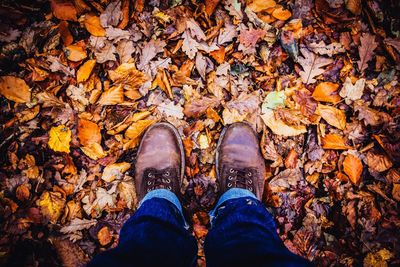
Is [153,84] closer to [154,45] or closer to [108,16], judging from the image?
[154,45]

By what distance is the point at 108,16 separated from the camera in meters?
1.84

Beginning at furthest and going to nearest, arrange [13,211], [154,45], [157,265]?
[154,45] < [13,211] < [157,265]

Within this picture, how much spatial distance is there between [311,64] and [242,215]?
3.66ft

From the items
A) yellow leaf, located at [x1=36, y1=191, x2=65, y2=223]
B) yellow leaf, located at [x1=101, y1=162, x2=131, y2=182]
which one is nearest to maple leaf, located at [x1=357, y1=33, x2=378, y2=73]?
yellow leaf, located at [x1=101, y1=162, x2=131, y2=182]

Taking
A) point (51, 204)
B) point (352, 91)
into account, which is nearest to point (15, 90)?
point (51, 204)

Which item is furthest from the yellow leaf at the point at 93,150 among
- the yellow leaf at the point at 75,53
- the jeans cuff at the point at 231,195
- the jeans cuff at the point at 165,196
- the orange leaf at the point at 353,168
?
the orange leaf at the point at 353,168

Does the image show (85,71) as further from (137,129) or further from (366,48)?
(366,48)

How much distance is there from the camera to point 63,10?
1819 millimetres

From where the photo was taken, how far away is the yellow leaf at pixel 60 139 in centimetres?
180

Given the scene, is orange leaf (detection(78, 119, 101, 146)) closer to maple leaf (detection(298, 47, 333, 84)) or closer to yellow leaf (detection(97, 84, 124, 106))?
yellow leaf (detection(97, 84, 124, 106))

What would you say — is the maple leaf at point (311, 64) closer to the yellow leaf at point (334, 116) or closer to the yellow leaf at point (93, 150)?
the yellow leaf at point (334, 116)

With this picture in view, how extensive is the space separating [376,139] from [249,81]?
36.0 inches

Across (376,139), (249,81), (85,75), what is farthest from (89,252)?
(376,139)

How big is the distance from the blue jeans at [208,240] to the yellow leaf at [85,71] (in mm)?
913
